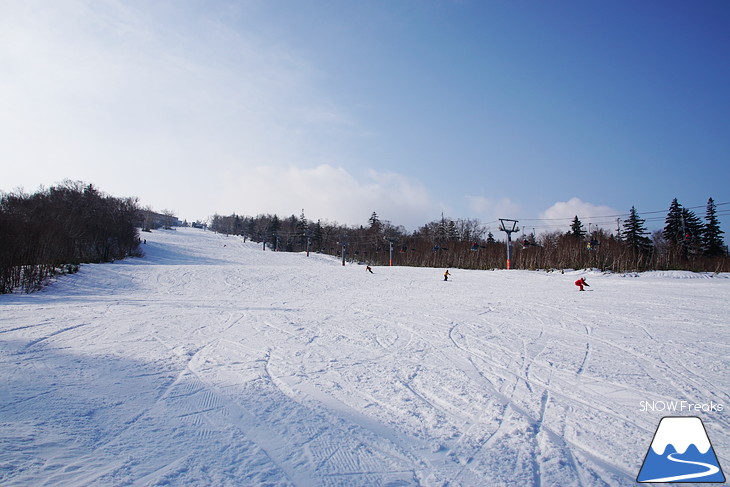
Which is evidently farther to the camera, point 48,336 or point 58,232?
point 58,232

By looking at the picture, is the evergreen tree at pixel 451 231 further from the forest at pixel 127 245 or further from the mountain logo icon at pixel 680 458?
the mountain logo icon at pixel 680 458

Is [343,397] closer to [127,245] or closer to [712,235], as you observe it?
[127,245]

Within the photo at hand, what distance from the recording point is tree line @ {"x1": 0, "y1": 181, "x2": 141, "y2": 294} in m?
15.8

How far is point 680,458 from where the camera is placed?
10.4 feet

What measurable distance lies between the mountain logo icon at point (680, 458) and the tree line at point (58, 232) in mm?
22084

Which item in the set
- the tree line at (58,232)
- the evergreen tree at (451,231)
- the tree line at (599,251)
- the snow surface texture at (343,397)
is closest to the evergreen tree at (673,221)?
the tree line at (599,251)

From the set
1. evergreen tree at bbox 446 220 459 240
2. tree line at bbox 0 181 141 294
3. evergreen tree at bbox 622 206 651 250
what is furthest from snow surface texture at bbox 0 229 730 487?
evergreen tree at bbox 446 220 459 240

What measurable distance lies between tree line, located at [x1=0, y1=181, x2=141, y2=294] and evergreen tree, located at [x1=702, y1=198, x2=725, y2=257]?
223 ft

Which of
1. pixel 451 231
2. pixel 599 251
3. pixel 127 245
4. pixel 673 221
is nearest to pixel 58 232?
pixel 127 245

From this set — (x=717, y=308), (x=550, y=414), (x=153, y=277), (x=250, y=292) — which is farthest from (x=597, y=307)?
(x=153, y=277)

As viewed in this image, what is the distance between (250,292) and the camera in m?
18.4

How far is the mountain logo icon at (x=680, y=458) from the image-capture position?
291 centimetres

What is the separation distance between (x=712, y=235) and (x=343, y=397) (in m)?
63.9

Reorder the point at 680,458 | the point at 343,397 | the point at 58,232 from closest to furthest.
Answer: the point at 680,458, the point at 343,397, the point at 58,232
